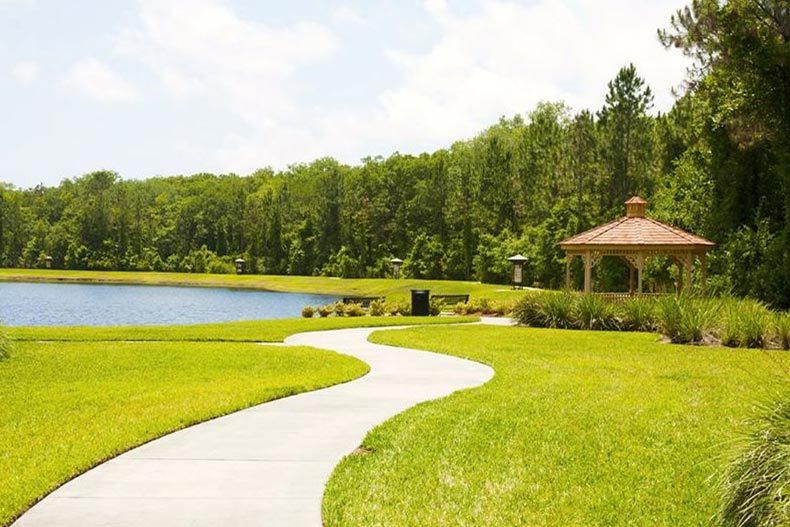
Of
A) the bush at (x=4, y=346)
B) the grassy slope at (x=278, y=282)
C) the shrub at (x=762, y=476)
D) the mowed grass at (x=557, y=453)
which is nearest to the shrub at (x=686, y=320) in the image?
the mowed grass at (x=557, y=453)

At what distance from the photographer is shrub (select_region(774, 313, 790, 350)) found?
17.1 metres

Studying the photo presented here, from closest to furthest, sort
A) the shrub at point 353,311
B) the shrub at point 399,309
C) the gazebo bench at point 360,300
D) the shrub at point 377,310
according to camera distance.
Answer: the shrub at point 353,311
the shrub at point 399,309
the shrub at point 377,310
the gazebo bench at point 360,300

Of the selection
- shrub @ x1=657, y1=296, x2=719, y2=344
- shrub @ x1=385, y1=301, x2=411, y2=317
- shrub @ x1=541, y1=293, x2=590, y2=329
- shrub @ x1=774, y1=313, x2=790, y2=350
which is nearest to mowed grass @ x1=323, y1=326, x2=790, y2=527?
shrub @ x1=774, y1=313, x2=790, y2=350

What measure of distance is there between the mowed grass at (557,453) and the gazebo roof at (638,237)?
12.9 meters

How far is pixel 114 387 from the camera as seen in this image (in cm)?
1080

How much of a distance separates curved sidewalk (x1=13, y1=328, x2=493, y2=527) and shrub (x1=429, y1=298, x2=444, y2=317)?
19315 millimetres

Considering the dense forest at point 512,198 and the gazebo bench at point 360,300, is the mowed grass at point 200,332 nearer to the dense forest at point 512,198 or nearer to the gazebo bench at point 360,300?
the gazebo bench at point 360,300

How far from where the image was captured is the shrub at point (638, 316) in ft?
71.3

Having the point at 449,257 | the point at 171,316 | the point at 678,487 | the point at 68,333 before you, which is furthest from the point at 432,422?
the point at 449,257

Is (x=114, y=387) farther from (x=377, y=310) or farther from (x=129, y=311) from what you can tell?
(x=129, y=311)

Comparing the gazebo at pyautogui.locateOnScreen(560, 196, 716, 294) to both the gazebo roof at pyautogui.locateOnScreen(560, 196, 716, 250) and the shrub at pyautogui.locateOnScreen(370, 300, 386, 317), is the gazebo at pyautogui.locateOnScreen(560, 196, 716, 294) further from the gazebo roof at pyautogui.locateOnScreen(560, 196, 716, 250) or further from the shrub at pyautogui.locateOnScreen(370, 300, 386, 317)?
the shrub at pyautogui.locateOnScreen(370, 300, 386, 317)

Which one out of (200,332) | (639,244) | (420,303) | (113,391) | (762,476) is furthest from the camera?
(420,303)

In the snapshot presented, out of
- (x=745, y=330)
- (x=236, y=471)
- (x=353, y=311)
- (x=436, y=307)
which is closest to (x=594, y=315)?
(x=745, y=330)

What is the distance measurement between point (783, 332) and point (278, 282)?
59.8 meters
